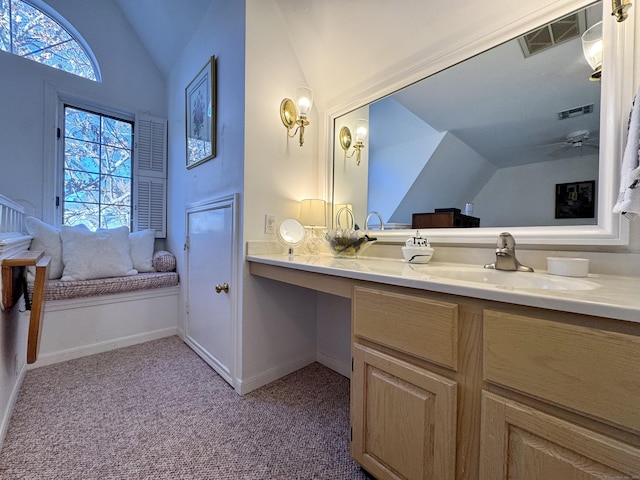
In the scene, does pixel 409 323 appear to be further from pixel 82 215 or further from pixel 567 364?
pixel 82 215

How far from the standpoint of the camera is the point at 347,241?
5.13 ft

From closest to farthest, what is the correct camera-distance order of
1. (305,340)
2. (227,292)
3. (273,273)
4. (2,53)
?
(273,273)
(227,292)
(305,340)
(2,53)

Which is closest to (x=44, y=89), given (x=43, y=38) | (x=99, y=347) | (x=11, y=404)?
(x=43, y=38)

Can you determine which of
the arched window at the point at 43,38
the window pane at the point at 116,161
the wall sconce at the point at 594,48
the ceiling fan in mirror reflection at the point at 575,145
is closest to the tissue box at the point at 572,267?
the ceiling fan in mirror reflection at the point at 575,145

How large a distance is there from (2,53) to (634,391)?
164 inches

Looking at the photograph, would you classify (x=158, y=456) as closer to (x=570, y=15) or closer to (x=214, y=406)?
(x=214, y=406)

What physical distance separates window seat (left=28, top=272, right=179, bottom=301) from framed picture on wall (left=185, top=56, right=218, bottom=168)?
42.5 inches

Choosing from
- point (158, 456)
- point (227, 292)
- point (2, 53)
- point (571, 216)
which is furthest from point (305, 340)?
point (2, 53)

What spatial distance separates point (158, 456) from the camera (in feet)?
3.86

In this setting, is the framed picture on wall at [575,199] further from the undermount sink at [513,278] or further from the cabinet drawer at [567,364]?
the cabinet drawer at [567,364]

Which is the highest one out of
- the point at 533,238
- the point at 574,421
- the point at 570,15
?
the point at 570,15

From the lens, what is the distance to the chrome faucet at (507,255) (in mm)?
1080

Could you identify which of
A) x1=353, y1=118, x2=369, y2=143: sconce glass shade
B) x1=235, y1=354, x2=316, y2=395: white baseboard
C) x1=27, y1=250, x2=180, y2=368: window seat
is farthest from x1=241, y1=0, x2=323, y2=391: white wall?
x1=27, y1=250, x2=180, y2=368: window seat

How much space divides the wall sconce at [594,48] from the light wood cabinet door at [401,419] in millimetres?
1259
